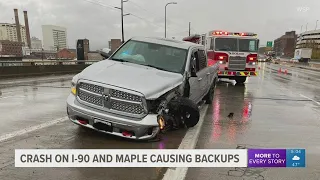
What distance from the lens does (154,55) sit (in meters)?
6.30

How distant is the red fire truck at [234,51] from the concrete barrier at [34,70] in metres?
12.9

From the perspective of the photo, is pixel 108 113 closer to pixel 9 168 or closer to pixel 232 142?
pixel 9 168

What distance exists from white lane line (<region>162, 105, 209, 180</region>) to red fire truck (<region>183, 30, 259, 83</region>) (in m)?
7.45

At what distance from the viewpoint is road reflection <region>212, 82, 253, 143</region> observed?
5.92 meters

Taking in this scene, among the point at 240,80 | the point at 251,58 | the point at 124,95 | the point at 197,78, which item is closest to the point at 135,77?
the point at 124,95

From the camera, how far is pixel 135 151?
447 cm

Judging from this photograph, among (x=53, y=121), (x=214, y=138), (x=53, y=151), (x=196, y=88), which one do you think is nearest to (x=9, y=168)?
(x=53, y=151)

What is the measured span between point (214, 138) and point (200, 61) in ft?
8.76

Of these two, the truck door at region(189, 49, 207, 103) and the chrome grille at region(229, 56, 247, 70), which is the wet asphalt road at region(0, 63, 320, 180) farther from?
the chrome grille at region(229, 56, 247, 70)

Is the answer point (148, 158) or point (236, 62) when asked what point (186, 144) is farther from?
point (236, 62)

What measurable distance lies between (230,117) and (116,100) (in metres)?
4.02

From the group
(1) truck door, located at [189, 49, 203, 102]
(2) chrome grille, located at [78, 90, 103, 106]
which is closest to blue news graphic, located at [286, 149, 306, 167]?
(1) truck door, located at [189, 49, 203, 102]

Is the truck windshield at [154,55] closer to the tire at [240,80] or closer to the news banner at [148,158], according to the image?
the news banner at [148,158]

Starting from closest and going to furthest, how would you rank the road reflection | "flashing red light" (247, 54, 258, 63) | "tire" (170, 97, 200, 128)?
"tire" (170, 97, 200, 128), the road reflection, "flashing red light" (247, 54, 258, 63)
